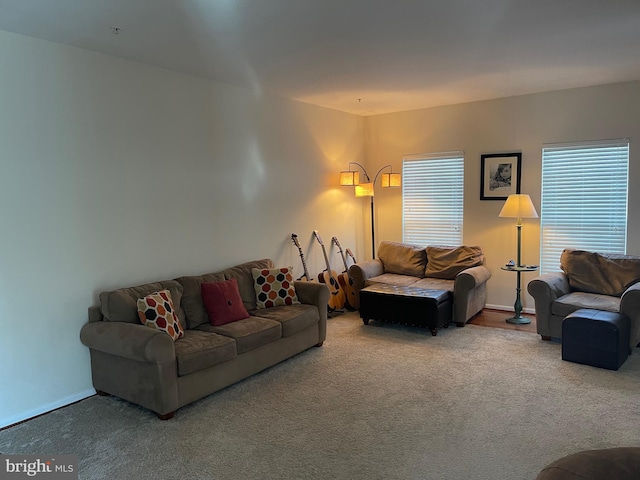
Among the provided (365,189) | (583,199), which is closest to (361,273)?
(365,189)

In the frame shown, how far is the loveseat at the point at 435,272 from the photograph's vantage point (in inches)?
213

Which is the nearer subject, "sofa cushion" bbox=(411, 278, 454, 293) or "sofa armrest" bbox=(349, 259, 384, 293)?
"sofa cushion" bbox=(411, 278, 454, 293)

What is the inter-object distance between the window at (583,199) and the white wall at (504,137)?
0.27ft

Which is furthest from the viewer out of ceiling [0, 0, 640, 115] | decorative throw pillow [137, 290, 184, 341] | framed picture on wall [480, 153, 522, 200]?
framed picture on wall [480, 153, 522, 200]

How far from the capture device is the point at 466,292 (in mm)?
5352

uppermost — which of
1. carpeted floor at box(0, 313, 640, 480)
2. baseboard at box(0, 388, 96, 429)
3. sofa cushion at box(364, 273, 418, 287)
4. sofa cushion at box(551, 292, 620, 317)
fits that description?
sofa cushion at box(364, 273, 418, 287)

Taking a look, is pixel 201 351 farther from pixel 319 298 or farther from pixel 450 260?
pixel 450 260

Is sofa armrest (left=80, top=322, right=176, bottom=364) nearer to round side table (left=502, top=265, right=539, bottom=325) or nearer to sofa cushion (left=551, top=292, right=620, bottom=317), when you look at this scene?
sofa cushion (left=551, top=292, right=620, bottom=317)

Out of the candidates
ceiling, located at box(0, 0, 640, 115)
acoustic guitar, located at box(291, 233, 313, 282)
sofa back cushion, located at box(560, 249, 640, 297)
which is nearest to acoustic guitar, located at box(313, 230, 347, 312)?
acoustic guitar, located at box(291, 233, 313, 282)

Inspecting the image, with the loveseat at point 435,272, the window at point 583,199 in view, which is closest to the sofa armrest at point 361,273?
the loveseat at point 435,272

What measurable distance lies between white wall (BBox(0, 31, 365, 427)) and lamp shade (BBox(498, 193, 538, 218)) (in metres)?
2.66

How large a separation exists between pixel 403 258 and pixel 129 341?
384cm

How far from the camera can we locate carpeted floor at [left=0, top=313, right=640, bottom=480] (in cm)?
277

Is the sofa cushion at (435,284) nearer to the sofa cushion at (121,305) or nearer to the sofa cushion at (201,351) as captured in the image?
the sofa cushion at (201,351)
